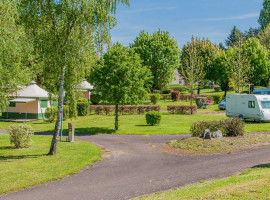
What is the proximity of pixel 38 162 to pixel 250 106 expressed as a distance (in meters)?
20.0

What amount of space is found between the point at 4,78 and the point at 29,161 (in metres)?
5.74

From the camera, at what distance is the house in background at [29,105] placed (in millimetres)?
31866

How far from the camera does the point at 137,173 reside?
439 inches

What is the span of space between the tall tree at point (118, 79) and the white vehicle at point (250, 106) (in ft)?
33.5

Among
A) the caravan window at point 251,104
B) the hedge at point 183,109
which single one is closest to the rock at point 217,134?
the caravan window at point 251,104

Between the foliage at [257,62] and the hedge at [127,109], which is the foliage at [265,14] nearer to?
the foliage at [257,62]

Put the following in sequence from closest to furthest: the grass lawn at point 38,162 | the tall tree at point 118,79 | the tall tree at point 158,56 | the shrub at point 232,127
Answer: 1. the grass lawn at point 38,162
2. the shrub at point 232,127
3. the tall tree at point 118,79
4. the tall tree at point 158,56

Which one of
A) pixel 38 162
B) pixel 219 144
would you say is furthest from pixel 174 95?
pixel 38 162

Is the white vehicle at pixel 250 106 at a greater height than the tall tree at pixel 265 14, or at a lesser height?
lesser

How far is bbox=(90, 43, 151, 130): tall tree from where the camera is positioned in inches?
851

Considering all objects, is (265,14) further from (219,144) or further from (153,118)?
(219,144)

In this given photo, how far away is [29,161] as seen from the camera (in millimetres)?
12953

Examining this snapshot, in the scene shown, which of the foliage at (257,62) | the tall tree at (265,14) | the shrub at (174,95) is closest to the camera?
the shrub at (174,95)

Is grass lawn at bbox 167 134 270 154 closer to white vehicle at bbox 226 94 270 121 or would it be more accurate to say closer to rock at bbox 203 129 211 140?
rock at bbox 203 129 211 140
